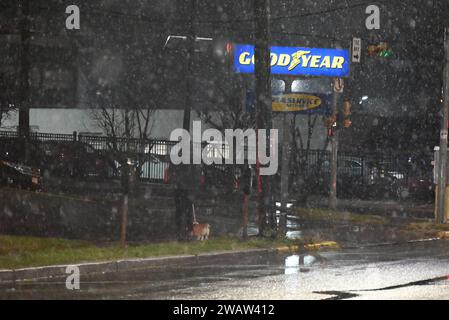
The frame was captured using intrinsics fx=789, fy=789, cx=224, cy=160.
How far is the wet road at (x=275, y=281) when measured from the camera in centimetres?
1037

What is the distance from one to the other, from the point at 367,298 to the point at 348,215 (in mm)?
14168

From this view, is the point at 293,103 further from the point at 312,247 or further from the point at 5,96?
the point at 5,96

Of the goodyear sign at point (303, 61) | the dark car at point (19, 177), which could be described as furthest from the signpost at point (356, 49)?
the dark car at point (19, 177)

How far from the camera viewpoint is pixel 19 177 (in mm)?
25219

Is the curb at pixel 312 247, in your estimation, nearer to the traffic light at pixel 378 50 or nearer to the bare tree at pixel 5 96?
the traffic light at pixel 378 50

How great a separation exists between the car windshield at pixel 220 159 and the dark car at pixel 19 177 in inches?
2.0

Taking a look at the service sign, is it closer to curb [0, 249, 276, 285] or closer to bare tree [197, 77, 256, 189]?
curb [0, 249, 276, 285]

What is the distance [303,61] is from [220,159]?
7.71 metres

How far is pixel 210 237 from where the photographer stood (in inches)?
679

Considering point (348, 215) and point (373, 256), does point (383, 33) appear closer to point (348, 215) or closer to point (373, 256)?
point (348, 215)

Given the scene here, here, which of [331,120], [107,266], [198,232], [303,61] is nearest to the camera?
[107,266]

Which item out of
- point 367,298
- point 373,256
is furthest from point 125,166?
point 367,298

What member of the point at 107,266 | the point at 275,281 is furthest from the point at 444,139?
the point at 107,266

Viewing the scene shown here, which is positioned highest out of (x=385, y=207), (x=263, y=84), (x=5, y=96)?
(x=5, y=96)
